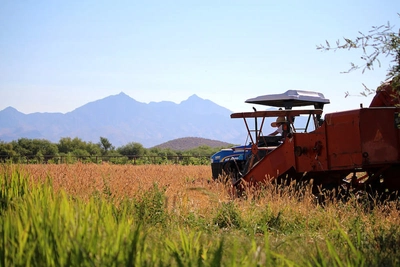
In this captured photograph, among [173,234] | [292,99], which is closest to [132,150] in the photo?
[292,99]

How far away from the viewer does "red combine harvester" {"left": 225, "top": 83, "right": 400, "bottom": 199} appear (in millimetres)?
11078

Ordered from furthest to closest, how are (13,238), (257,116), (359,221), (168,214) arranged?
(257,116)
(168,214)
(359,221)
(13,238)

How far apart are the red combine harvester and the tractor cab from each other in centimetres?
3

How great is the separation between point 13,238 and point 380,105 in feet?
29.7

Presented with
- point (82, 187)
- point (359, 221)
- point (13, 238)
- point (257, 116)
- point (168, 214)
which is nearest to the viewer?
point (13, 238)

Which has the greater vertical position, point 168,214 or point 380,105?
point 380,105

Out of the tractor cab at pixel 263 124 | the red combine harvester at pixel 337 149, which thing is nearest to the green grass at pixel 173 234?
the red combine harvester at pixel 337 149

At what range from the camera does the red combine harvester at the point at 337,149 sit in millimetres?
11078

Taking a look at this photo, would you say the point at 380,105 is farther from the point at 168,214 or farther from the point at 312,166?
the point at 168,214

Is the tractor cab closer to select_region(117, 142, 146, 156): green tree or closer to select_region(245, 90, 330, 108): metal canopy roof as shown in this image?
select_region(245, 90, 330, 108): metal canopy roof

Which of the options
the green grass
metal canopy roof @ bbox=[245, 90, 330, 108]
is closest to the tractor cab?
metal canopy roof @ bbox=[245, 90, 330, 108]

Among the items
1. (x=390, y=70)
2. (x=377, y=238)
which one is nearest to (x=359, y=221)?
(x=377, y=238)

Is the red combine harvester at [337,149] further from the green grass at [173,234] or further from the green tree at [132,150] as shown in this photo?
the green tree at [132,150]

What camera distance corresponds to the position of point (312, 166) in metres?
12.3
